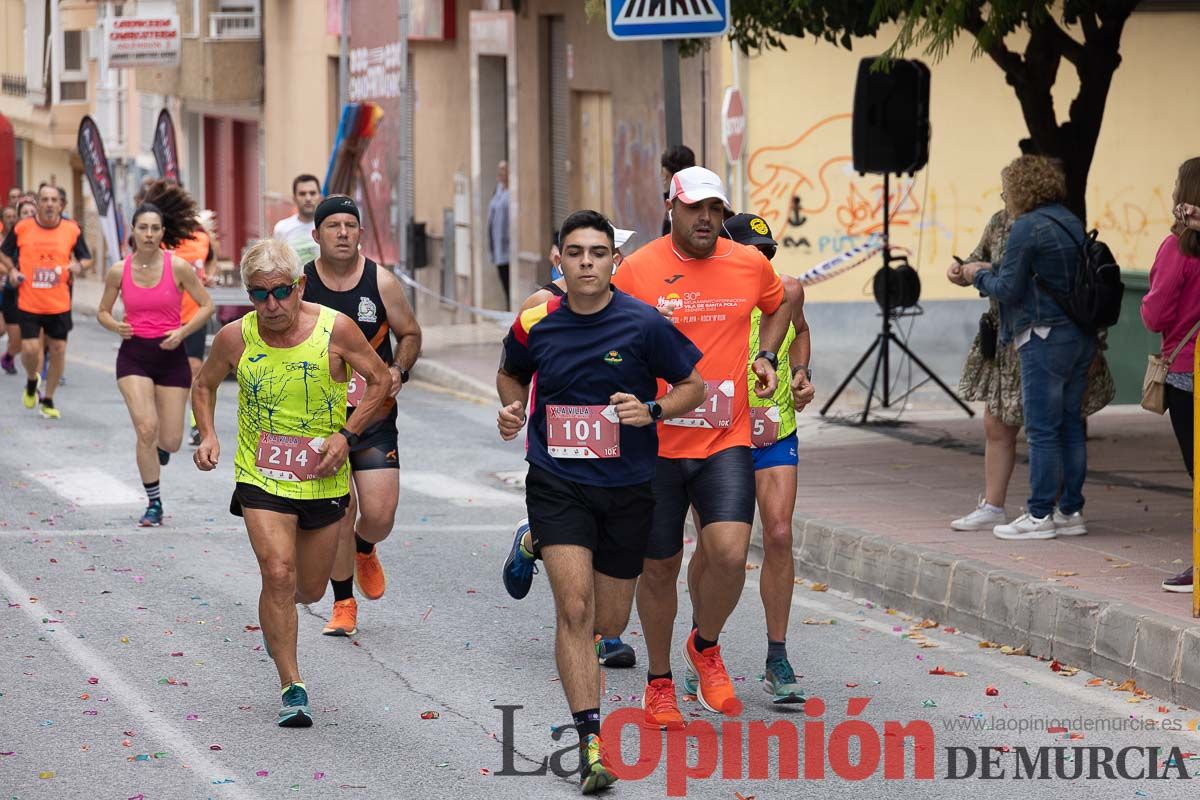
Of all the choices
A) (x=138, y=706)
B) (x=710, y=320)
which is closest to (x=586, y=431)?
(x=710, y=320)

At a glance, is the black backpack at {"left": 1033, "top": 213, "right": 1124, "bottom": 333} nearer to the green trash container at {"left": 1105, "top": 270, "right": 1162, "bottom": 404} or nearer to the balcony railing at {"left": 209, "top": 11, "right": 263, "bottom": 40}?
the green trash container at {"left": 1105, "top": 270, "right": 1162, "bottom": 404}

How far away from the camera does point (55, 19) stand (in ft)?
165

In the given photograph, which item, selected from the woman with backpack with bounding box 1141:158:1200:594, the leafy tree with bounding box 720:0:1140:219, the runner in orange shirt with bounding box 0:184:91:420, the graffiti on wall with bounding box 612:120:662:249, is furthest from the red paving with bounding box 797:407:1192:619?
the runner in orange shirt with bounding box 0:184:91:420

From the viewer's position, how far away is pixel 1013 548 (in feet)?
32.7

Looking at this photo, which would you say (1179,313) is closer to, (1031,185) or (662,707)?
(1031,185)

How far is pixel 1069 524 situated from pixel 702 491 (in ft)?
12.0

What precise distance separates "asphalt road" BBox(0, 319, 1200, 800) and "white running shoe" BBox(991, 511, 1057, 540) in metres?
0.90

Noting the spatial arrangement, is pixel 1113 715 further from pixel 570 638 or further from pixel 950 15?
pixel 950 15

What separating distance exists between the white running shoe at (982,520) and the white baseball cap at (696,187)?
3792mm

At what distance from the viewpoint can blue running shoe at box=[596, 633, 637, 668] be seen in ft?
27.8

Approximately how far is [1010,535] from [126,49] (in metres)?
31.0

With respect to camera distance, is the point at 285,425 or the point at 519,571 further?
the point at 519,571

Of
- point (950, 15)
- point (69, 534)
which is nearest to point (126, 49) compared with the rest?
point (69, 534)

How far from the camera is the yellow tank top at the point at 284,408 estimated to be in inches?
296
